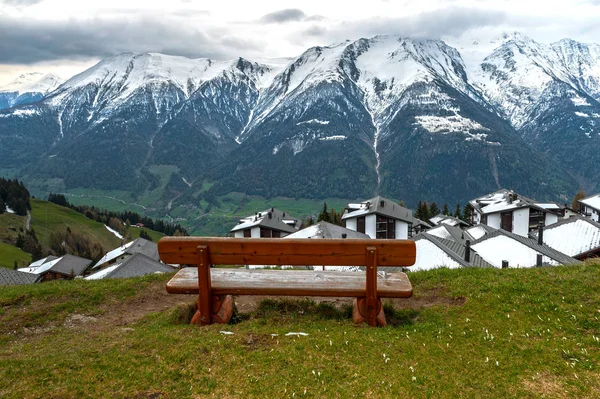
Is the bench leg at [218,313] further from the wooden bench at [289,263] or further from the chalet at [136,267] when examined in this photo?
the chalet at [136,267]

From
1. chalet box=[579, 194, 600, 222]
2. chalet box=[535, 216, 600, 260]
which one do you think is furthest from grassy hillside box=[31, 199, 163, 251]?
chalet box=[579, 194, 600, 222]

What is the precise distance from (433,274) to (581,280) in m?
3.39

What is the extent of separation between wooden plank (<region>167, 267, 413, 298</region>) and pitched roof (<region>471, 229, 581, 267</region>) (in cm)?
2988

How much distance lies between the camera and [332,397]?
18.3 ft

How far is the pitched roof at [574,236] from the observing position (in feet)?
137

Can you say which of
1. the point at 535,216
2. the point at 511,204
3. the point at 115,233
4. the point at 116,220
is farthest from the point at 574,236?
the point at 116,220

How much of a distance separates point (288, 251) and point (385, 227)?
59574mm

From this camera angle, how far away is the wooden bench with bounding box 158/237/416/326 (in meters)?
7.36

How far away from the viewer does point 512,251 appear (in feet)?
119

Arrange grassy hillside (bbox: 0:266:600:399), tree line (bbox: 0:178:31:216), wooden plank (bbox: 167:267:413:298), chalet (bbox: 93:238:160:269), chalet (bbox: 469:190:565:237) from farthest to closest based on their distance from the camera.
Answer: tree line (bbox: 0:178:31:216) < chalet (bbox: 93:238:160:269) < chalet (bbox: 469:190:565:237) < wooden plank (bbox: 167:267:413:298) < grassy hillside (bbox: 0:266:600:399)

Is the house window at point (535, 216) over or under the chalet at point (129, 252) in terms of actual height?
over

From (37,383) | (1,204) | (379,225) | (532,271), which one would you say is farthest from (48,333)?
(1,204)

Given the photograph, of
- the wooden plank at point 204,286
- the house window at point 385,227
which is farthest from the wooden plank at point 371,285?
the house window at point 385,227

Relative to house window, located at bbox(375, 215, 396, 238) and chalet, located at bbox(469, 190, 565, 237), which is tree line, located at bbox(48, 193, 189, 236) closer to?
house window, located at bbox(375, 215, 396, 238)
